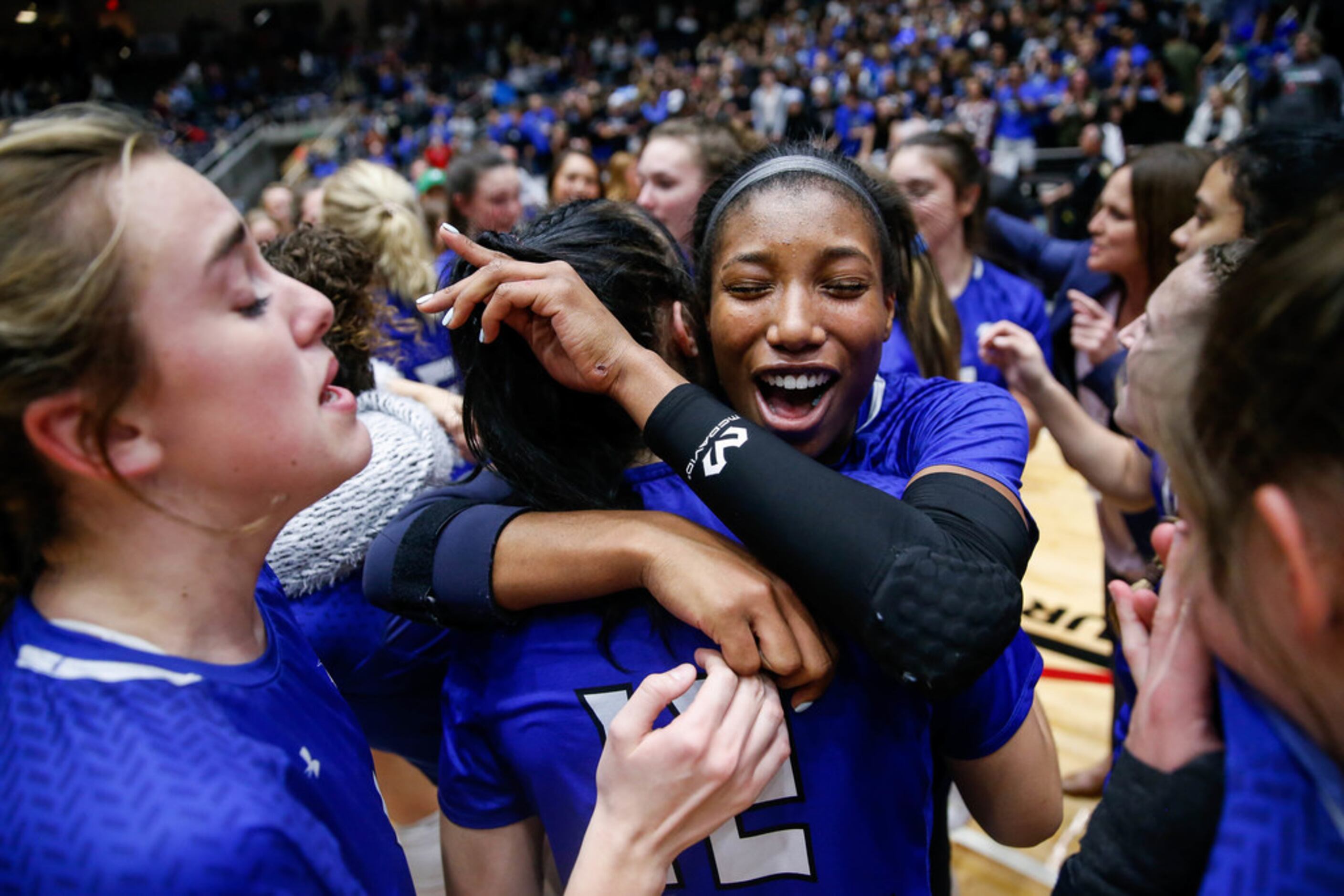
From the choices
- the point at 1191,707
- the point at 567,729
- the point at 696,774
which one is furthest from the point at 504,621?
the point at 1191,707

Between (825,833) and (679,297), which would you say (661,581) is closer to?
(825,833)

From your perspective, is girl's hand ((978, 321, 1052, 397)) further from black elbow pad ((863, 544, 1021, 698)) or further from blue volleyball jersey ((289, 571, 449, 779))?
blue volleyball jersey ((289, 571, 449, 779))

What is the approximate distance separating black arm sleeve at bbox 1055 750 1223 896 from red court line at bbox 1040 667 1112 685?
9.46 ft

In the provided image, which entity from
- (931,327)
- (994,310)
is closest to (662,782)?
(931,327)

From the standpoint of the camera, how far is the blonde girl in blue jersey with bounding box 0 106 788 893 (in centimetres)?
73

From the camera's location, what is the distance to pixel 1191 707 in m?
0.74

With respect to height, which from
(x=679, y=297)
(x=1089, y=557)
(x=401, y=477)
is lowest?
(x=1089, y=557)

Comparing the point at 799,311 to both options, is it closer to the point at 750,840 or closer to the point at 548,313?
the point at 548,313

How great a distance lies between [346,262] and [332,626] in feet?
2.32

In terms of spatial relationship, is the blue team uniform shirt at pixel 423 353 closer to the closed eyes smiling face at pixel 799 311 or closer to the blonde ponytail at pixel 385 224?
the blonde ponytail at pixel 385 224

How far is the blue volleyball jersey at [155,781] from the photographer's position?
0.71 metres

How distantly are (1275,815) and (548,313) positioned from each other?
0.82m

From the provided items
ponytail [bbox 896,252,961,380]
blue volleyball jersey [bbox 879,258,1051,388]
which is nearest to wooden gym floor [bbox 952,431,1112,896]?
blue volleyball jersey [bbox 879,258,1051,388]

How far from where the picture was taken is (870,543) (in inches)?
35.1
